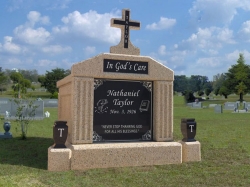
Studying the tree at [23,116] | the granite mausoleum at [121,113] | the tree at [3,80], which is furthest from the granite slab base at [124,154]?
the tree at [3,80]

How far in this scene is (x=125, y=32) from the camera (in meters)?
7.09

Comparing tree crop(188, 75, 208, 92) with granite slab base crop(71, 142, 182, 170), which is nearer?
granite slab base crop(71, 142, 182, 170)

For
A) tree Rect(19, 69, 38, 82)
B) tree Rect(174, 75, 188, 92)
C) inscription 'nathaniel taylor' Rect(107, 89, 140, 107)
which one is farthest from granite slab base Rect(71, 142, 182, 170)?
tree Rect(19, 69, 38, 82)

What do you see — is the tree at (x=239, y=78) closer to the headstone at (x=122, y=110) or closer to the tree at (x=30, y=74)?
the headstone at (x=122, y=110)

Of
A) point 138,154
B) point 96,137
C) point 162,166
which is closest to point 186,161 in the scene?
point 162,166

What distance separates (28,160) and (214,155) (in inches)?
181

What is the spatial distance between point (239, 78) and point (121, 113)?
62373 millimetres

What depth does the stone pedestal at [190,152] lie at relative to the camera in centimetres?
689

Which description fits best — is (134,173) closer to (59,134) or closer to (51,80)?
(59,134)

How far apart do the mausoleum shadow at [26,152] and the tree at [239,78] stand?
198ft

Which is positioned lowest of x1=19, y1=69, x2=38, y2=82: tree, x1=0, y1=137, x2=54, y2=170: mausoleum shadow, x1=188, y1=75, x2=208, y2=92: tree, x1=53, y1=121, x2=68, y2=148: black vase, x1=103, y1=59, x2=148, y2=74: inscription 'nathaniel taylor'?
x1=0, y1=137, x2=54, y2=170: mausoleum shadow

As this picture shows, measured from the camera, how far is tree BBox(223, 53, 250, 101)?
63.4 m

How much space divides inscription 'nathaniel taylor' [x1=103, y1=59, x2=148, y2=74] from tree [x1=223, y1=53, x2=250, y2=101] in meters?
60.9

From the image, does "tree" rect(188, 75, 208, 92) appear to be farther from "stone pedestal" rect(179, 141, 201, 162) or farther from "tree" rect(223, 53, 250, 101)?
"stone pedestal" rect(179, 141, 201, 162)
